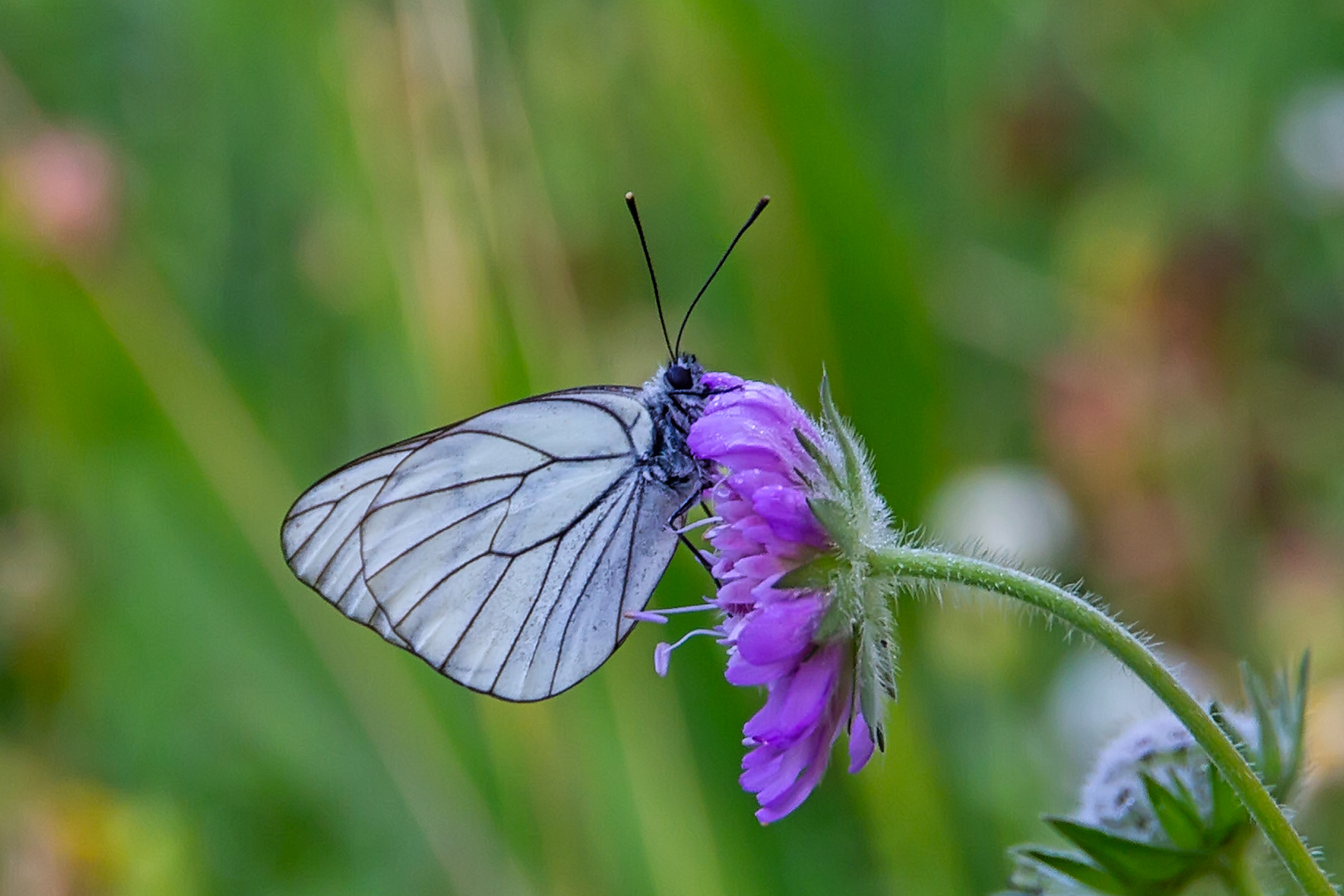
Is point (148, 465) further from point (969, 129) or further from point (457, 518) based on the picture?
point (969, 129)

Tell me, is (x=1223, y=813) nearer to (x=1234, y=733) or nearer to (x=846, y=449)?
(x=1234, y=733)

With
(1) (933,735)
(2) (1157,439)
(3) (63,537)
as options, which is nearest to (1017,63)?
(2) (1157,439)

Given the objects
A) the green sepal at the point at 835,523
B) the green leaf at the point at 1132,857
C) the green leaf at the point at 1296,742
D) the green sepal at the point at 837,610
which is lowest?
the green leaf at the point at 1132,857

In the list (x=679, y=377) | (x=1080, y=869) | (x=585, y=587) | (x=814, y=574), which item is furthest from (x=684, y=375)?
(x=1080, y=869)

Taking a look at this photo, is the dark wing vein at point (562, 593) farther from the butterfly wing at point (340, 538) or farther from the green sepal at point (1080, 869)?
the green sepal at point (1080, 869)

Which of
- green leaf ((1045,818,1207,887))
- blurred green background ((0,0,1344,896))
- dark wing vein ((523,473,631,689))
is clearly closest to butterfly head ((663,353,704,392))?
dark wing vein ((523,473,631,689))

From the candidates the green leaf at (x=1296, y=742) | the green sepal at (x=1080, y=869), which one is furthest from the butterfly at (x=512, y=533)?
the green leaf at (x=1296, y=742)

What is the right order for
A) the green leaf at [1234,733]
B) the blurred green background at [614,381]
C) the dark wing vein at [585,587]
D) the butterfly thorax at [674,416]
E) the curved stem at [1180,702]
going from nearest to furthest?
1. the curved stem at [1180,702]
2. the green leaf at [1234,733]
3. the butterfly thorax at [674,416]
4. the dark wing vein at [585,587]
5. the blurred green background at [614,381]
